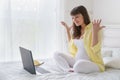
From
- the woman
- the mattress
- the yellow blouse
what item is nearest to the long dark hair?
the woman

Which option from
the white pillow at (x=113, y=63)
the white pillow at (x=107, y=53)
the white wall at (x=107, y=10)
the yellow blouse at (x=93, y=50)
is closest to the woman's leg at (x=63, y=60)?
the yellow blouse at (x=93, y=50)

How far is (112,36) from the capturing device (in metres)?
3.08

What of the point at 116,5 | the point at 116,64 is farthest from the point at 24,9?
the point at 116,64

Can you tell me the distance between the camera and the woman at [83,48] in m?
2.18

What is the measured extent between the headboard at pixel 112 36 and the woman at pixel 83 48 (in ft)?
2.21

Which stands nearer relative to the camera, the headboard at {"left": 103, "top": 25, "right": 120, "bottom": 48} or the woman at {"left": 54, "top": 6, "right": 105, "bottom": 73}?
the woman at {"left": 54, "top": 6, "right": 105, "bottom": 73}

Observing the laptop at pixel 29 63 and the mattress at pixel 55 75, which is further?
the laptop at pixel 29 63

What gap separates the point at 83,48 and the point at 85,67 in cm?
29

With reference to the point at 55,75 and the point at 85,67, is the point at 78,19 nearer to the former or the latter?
the point at 85,67

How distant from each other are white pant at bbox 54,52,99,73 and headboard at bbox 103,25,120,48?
32.1 inches

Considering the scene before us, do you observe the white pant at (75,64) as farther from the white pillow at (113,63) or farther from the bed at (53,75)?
the white pillow at (113,63)

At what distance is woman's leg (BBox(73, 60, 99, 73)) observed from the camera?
6.95ft

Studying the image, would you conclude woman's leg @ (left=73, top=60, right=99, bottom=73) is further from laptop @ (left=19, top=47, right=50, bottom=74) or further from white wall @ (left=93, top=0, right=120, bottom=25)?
white wall @ (left=93, top=0, right=120, bottom=25)

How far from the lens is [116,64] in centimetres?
236
